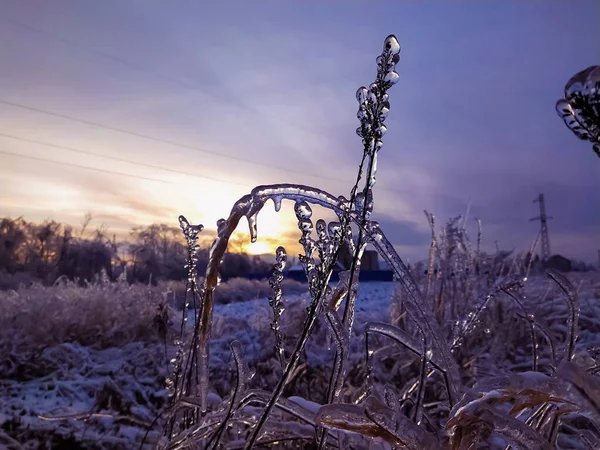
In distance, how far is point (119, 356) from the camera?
499 centimetres

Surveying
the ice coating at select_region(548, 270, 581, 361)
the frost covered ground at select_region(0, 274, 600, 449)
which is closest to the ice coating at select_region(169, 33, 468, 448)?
the ice coating at select_region(548, 270, 581, 361)

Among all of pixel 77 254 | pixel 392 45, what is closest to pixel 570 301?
pixel 392 45

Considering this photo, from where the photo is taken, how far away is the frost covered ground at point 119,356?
317 centimetres

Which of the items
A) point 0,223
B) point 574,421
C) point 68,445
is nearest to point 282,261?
point 68,445

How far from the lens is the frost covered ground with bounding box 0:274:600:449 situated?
3.17 m

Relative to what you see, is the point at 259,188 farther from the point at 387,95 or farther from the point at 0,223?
the point at 0,223

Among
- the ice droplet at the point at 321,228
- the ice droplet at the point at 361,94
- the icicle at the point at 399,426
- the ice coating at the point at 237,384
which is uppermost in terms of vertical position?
the ice droplet at the point at 361,94

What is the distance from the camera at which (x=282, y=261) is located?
3.39 feet

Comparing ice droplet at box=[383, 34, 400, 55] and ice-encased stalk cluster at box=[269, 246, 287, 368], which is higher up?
ice droplet at box=[383, 34, 400, 55]

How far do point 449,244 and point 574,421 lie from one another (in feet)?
5.90

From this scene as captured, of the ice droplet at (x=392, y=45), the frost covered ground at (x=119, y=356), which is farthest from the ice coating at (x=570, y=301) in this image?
the frost covered ground at (x=119, y=356)

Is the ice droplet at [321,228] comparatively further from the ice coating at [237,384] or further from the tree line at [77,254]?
the tree line at [77,254]

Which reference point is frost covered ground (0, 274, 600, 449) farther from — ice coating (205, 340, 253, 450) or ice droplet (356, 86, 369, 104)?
ice droplet (356, 86, 369, 104)

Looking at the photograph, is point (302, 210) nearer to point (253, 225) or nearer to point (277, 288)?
point (253, 225)
